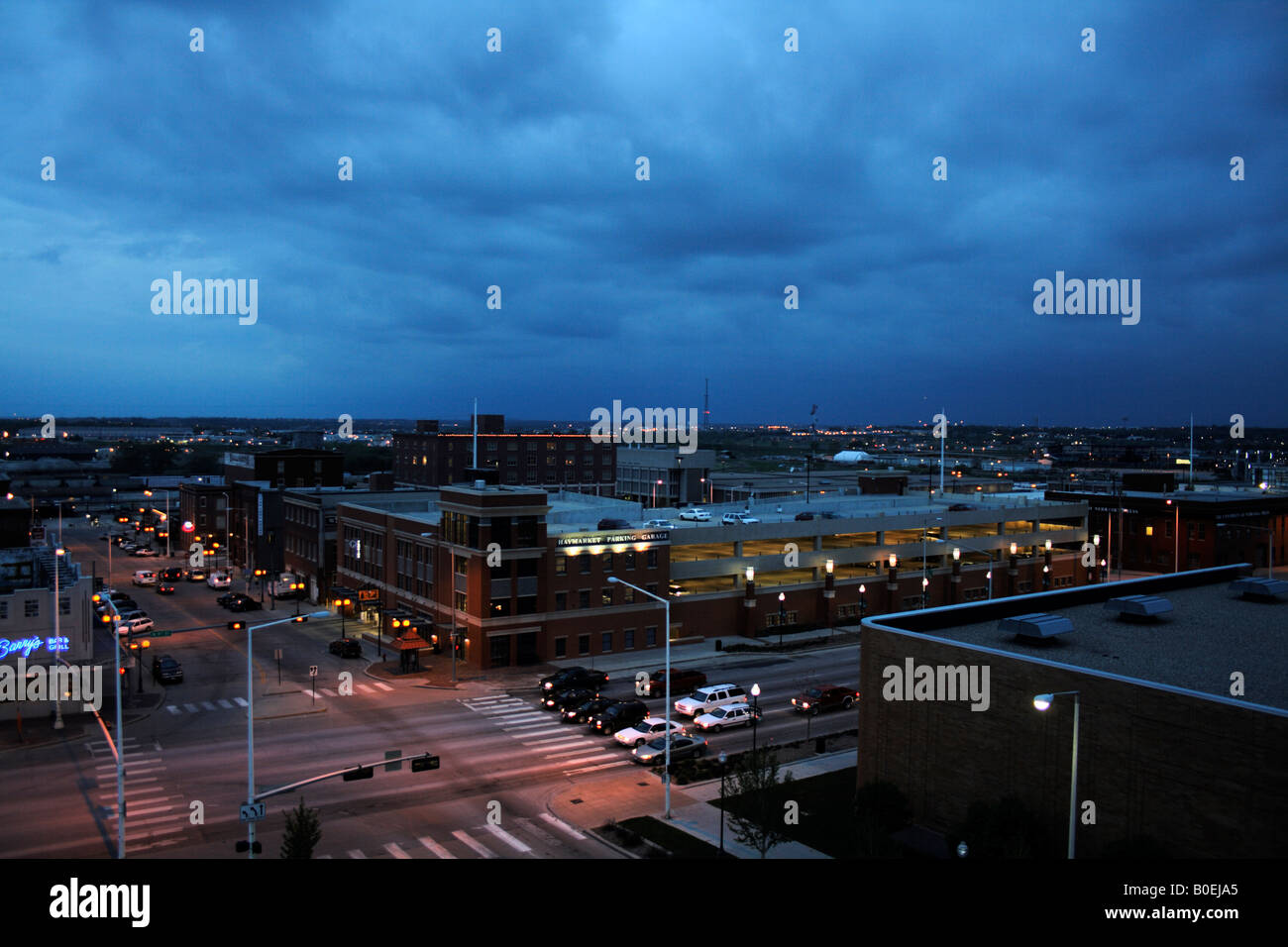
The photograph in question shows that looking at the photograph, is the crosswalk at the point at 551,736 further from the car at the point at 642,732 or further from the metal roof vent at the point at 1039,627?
the metal roof vent at the point at 1039,627

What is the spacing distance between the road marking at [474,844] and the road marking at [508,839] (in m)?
0.67

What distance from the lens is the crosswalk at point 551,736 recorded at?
34625 millimetres

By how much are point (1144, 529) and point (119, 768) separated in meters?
84.4

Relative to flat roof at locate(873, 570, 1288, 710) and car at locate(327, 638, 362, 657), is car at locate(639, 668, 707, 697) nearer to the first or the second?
flat roof at locate(873, 570, 1288, 710)

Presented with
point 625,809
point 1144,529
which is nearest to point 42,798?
point 625,809

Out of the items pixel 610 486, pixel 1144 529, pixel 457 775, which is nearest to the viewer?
pixel 457 775

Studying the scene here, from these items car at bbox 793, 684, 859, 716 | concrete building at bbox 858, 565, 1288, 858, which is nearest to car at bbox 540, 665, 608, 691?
car at bbox 793, 684, 859, 716

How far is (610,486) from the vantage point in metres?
139
